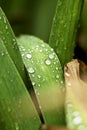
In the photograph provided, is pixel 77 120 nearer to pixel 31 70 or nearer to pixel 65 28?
pixel 31 70

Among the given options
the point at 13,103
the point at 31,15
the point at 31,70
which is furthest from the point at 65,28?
the point at 31,15

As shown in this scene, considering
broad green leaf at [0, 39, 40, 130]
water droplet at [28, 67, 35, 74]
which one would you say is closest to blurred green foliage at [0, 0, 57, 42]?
water droplet at [28, 67, 35, 74]

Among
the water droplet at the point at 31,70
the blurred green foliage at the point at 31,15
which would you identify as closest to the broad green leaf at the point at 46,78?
the water droplet at the point at 31,70

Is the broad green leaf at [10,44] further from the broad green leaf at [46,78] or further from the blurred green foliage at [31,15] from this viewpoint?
the blurred green foliage at [31,15]

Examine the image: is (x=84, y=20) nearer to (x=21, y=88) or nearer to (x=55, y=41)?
(x=55, y=41)

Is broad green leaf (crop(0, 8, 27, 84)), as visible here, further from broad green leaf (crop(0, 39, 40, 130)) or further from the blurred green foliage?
the blurred green foliage
